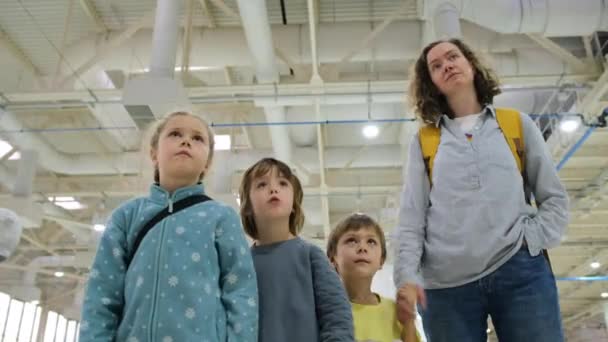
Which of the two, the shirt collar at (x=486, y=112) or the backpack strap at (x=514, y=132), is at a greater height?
the shirt collar at (x=486, y=112)

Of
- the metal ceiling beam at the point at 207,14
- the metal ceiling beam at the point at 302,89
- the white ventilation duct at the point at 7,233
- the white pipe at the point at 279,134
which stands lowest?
the white ventilation duct at the point at 7,233

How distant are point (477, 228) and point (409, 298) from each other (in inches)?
9.8

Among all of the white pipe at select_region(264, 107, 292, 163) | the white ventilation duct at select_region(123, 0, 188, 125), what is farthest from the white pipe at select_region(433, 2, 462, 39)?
the white pipe at select_region(264, 107, 292, 163)

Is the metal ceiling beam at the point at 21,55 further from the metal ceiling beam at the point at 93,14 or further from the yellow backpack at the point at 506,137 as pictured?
the yellow backpack at the point at 506,137

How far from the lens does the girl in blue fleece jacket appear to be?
1.21 metres

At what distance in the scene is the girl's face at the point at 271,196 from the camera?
5.16 feet

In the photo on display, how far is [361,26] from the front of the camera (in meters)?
5.68

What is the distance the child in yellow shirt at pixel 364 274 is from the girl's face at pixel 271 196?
42 centimetres

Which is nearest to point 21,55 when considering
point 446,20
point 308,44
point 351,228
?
point 308,44

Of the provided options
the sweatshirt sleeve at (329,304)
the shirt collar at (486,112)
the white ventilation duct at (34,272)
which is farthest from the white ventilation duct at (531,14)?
the white ventilation duct at (34,272)

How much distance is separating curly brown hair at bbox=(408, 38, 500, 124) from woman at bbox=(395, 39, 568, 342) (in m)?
0.04

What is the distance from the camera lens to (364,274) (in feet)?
6.13

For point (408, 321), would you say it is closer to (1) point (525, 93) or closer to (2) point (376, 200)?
(1) point (525, 93)

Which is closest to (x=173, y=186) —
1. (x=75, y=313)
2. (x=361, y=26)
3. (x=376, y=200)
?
(x=361, y=26)
